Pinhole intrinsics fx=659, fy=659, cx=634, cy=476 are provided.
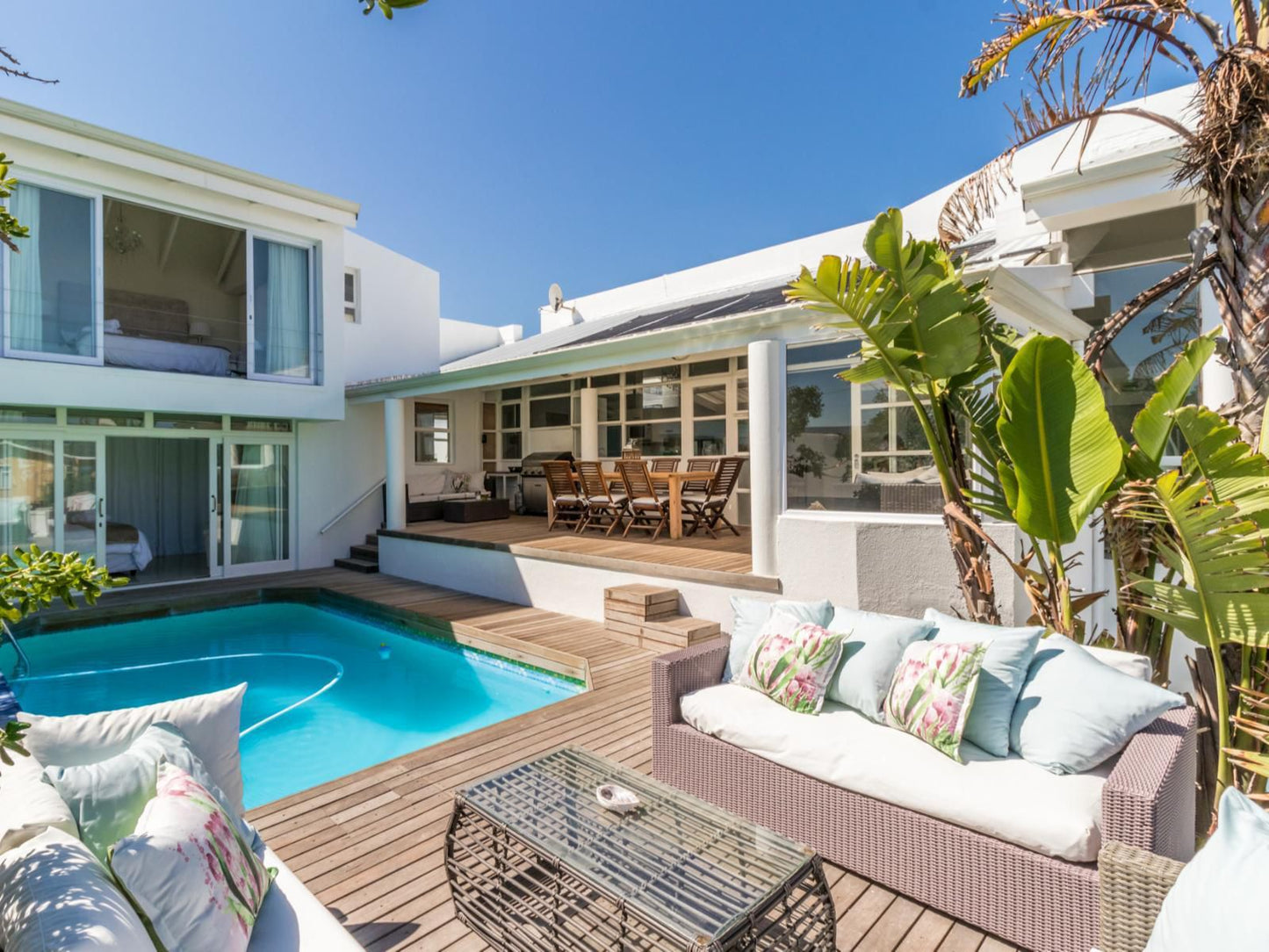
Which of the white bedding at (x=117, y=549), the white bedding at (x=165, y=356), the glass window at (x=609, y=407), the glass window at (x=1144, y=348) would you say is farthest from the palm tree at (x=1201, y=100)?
the white bedding at (x=117, y=549)

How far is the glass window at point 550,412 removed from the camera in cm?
1326

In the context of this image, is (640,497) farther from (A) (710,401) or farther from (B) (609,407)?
(B) (609,407)

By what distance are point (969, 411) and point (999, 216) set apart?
19.5 ft

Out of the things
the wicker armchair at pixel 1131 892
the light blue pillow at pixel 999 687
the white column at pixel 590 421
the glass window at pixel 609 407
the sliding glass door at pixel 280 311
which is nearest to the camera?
the wicker armchair at pixel 1131 892

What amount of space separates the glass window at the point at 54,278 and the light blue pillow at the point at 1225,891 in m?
11.5

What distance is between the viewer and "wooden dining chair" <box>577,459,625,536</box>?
31.9 feet

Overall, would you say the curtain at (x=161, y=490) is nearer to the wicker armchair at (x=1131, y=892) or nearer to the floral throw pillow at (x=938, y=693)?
the floral throw pillow at (x=938, y=693)

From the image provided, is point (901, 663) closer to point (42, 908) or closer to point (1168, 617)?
point (1168, 617)

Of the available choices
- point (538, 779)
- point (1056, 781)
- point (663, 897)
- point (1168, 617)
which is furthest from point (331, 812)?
point (1168, 617)

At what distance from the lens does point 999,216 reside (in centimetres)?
857

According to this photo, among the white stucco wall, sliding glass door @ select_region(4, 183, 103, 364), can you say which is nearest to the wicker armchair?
the white stucco wall

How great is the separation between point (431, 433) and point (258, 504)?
3823mm

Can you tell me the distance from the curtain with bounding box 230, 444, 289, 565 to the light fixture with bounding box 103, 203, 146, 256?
146 inches

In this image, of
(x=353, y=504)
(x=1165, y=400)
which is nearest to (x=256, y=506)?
(x=353, y=504)
